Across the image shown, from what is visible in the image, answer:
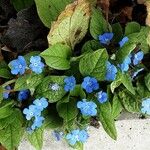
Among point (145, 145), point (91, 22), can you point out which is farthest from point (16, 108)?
point (145, 145)

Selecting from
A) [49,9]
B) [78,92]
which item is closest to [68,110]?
[78,92]

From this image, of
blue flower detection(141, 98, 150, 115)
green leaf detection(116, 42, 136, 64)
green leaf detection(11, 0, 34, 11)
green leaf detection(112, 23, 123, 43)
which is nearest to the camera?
green leaf detection(116, 42, 136, 64)

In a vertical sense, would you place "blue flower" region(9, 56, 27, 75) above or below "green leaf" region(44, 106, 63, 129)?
above

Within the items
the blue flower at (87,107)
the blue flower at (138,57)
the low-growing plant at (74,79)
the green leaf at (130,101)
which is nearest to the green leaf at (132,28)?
the low-growing plant at (74,79)

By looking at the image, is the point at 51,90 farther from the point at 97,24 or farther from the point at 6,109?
the point at 97,24

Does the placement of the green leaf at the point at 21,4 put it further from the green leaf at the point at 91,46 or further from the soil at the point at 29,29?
→ the green leaf at the point at 91,46

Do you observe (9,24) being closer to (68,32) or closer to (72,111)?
(68,32)

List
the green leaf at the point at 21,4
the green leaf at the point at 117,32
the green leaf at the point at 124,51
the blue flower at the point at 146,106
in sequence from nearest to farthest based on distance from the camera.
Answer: the green leaf at the point at 124,51, the blue flower at the point at 146,106, the green leaf at the point at 117,32, the green leaf at the point at 21,4

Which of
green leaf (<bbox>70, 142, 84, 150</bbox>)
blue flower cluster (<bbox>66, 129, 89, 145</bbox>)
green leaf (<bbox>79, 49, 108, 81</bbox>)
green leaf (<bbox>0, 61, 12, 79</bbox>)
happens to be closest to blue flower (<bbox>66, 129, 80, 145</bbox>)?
blue flower cluster (<bbox>66, 129, 89, 145</bbox>)

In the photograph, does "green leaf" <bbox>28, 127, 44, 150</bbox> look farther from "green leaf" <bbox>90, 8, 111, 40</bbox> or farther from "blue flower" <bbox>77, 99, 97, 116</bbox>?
"green leaf" <bbox>90, 8, 111, 40</bbox>
